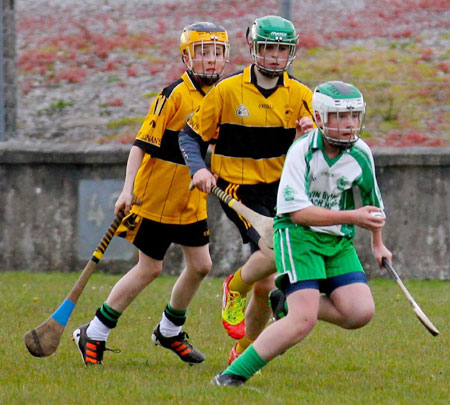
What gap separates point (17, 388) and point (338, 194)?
1844 millimetres

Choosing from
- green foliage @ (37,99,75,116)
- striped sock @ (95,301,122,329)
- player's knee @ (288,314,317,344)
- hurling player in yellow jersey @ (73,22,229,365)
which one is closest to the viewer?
player's knee @ (288,314,317,344)

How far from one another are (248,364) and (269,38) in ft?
5.76

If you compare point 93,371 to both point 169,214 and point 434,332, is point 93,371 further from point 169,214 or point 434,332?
point 434,332

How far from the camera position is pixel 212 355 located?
625cm

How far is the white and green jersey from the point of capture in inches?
187

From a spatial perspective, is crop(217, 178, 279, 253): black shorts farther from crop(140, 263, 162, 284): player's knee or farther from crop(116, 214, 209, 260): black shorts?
crop(140, 263, 162, 284): player's knee

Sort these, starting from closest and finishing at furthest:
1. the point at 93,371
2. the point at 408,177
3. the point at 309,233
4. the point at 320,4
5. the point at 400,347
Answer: the point at 309,233 < the point at 93,371 < the point at 400,347 < the point at 408,177 < the point at 320,4

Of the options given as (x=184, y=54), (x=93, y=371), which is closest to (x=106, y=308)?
(x=93, y=371)

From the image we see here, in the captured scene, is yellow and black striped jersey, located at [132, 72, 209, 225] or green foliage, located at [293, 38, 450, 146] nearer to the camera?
yellow and black striped jersey, located at [132, 72, 209, 225]

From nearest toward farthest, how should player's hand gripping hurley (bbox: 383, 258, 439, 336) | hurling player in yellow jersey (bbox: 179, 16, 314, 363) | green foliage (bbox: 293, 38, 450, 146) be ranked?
player's hand gripping hurley (bbox: 383, 258, 439, 336) < hurling player in yellow jersey (bbox: 179, 16, 314, 363) < green foliage (bbox: 293, 38, 450, 146)

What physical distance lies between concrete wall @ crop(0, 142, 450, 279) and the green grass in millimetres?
1033

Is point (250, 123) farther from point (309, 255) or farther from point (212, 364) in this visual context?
point (212, 364)

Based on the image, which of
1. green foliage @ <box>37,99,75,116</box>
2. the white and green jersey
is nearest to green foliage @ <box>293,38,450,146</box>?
green foliage @ <box>37,99,75,116</box>

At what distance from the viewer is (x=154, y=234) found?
6.03 metres
